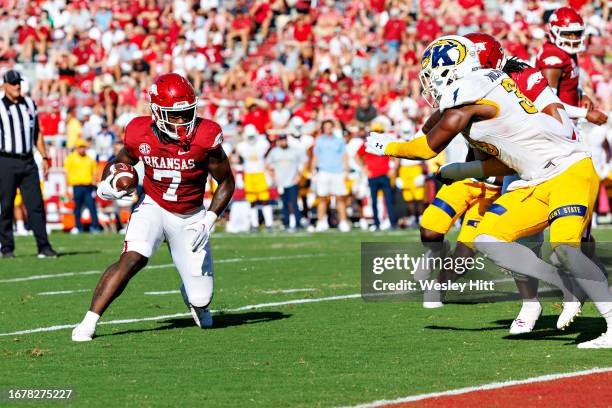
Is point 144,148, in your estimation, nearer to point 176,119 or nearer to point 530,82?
point 176,119

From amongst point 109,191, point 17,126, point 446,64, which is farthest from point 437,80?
point 17,126

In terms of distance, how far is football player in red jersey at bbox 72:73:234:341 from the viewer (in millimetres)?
7648

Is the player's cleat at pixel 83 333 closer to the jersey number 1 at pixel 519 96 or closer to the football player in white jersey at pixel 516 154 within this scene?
the football player in white jersey at pixel 516 154

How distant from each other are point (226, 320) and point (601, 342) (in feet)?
8.97

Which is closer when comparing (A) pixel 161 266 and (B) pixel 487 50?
(B) pixel 487 50

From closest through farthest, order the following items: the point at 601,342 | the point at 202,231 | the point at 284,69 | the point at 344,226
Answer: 1. the point at 601,342
2. the point at 202,231
3. the point at 344,226
4. the point at 284,69

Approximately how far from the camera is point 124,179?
25.0ft

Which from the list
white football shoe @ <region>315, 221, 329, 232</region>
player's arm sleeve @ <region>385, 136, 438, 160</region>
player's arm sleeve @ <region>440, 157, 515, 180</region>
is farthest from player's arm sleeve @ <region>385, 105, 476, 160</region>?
white football shoe @ <region>315, 221, 329, 232</region>

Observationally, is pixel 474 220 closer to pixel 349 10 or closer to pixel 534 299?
pixel 534 299

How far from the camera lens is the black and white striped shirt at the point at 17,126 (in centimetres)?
1385

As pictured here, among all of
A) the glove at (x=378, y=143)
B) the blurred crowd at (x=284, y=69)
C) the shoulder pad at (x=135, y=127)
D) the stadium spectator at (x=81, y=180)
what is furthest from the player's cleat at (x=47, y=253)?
the glove at (x=378, y=143)

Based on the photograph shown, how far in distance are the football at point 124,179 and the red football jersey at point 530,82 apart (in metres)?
2.48

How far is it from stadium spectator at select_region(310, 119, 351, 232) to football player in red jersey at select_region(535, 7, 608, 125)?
10758 mm

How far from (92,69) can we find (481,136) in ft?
69.2
